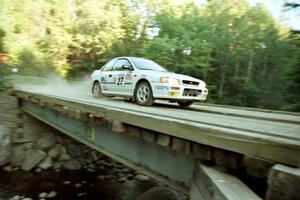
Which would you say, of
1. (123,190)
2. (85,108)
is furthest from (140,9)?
(85,108)

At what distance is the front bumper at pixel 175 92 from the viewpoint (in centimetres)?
646

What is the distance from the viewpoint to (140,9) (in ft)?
82.9

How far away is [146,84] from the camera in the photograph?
278 inches

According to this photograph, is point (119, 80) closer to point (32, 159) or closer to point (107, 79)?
point (107, 79)

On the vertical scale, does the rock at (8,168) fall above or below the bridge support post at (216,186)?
below

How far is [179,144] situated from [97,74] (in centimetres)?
725

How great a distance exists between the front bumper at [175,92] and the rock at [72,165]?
24.4 feet

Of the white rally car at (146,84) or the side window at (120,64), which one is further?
the side window at (120,64)

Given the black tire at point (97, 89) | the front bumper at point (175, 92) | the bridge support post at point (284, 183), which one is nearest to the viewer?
the bridge support post at point (284, 183)

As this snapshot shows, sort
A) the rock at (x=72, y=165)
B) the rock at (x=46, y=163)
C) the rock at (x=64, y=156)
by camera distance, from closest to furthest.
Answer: the rock at (x=46, y=163)
the rock at (x=72, y=165)
the rock at (x=64, y=156)

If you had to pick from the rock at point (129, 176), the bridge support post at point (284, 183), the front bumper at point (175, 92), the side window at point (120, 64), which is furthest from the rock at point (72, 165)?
the bridge support post at point (284, 183)

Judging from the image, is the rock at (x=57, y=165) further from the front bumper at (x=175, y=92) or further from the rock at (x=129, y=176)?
the front bumper at (x=175, y=92)

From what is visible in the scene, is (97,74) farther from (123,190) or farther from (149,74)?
(123,190)

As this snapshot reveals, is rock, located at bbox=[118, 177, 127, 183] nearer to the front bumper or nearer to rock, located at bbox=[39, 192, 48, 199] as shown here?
rock, located at bbox=[39, 192, 48, 199]
